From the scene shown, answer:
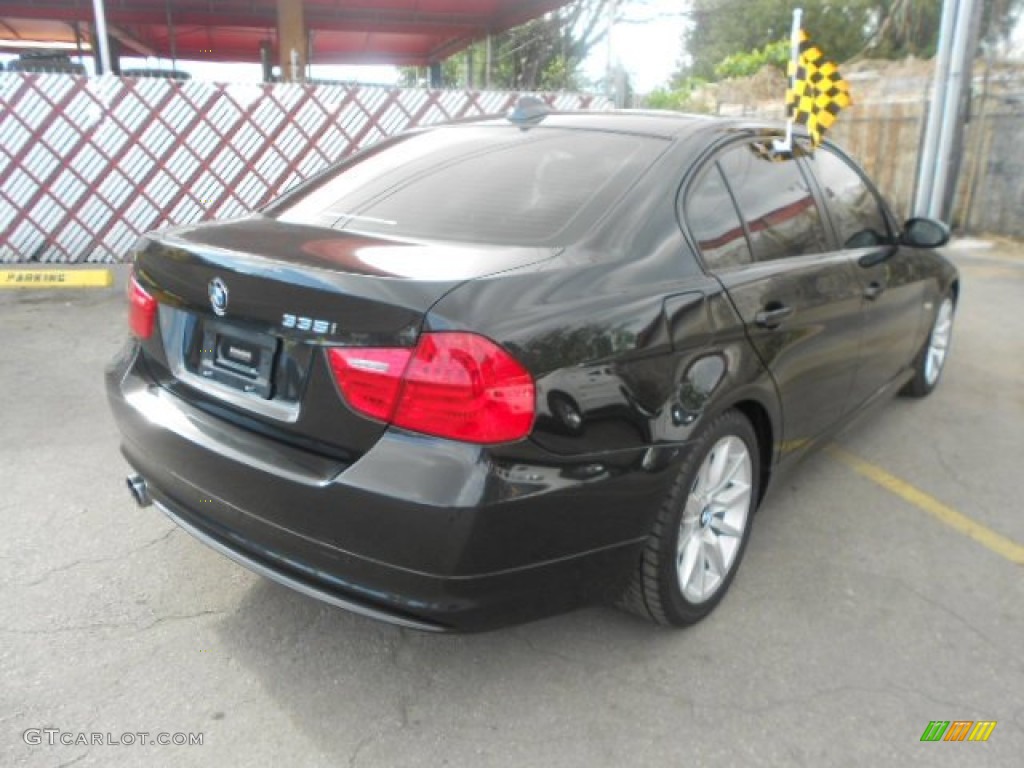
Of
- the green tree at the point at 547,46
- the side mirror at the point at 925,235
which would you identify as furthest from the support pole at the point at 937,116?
the green tree at the point at 547,46

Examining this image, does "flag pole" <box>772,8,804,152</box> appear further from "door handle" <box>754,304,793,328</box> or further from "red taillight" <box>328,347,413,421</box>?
"red taillight" <box>328,347,413,421</box>

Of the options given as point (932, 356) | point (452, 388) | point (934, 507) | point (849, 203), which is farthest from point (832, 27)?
point (452, 388)

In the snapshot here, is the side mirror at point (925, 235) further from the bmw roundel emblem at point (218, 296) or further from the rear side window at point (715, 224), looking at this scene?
the bmw roundel emblem at point (218, 296)

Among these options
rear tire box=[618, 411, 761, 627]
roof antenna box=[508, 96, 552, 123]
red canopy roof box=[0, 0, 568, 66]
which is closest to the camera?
rear tire box=[618, 411, 761, 627]

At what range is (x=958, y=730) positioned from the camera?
2.25 metres

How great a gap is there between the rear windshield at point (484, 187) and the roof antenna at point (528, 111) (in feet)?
0.34

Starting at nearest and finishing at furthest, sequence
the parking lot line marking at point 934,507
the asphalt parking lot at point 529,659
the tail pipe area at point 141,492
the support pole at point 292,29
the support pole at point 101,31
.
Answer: the asphalt parking lot at point 529,659
the tail pipe area at point 141,492
the parking lot line marking at point 934,507
the support pole at point 101,31
the support pole at point 292,29

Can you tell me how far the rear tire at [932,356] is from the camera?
15.6 ft

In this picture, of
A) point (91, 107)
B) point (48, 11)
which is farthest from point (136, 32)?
point (91, 107)

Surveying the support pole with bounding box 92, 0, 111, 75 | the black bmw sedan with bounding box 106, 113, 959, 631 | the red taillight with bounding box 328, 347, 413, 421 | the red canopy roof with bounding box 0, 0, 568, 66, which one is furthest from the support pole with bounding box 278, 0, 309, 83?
the red taillight with bounding box 328, 347, 413, 421

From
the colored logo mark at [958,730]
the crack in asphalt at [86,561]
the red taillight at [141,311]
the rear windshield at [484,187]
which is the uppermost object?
the rear windshield at [484,187]

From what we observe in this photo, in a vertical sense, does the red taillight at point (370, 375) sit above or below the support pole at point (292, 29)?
below

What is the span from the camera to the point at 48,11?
15.8 meters

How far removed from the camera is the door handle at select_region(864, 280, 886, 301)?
3.51 metres
